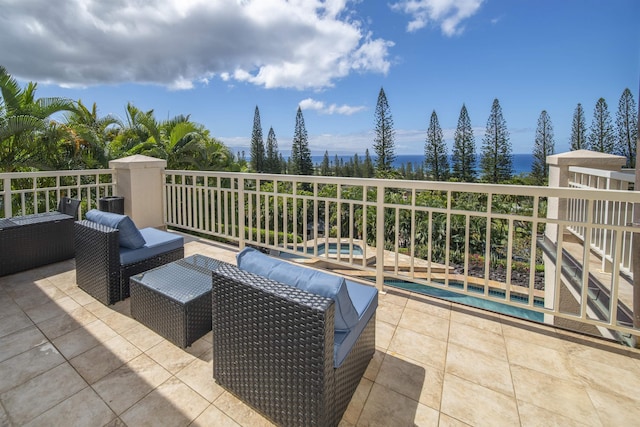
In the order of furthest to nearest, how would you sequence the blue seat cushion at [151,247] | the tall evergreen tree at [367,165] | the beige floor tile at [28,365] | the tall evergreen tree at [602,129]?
the tall evergreen tree at [367,165] → the tall evergreen tree at [602,129] → the blue seat cushion at [151,247] → the beige floor tile at [28,365]

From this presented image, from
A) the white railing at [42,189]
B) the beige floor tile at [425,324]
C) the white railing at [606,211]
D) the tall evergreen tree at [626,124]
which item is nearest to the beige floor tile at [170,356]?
the beige floor tile at [425,324]

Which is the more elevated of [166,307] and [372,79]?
[372,79]

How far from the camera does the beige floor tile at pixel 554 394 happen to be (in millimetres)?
1605

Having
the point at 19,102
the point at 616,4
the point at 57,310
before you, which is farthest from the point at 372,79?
the point at 57,310

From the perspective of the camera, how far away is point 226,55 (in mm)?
9055

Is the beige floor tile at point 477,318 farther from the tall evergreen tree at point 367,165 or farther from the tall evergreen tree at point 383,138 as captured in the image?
the tall evergreen tree at point 367,165

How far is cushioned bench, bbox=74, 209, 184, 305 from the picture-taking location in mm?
2566

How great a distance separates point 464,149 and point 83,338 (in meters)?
27.9

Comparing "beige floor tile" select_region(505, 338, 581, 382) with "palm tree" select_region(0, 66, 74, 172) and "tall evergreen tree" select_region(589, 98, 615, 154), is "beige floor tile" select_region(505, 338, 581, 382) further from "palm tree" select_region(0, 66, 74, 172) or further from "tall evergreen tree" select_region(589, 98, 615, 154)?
"tall evergreen tree" select_region(589, 98, 615, 154)

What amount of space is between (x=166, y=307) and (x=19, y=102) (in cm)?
734

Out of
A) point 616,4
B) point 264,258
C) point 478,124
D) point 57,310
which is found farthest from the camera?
point 478,124

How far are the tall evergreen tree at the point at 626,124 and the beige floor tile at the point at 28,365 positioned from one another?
2891 centimetres

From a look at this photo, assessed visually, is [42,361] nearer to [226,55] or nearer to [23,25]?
[23,25]

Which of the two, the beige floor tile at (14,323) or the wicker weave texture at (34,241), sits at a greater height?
the wicker weave texture at (34,241)
